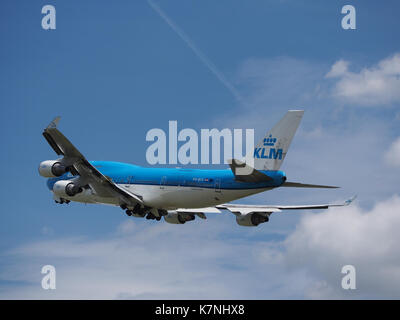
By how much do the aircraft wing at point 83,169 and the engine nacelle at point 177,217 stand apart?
17.5 ft

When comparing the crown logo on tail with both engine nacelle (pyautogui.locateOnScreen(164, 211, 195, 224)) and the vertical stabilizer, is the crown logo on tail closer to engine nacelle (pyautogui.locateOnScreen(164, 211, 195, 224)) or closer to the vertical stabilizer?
the vertical stabilizer

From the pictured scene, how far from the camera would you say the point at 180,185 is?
5572cm

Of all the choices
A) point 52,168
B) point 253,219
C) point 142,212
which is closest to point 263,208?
point 253,219

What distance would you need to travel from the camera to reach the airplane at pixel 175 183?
49938 millimetres

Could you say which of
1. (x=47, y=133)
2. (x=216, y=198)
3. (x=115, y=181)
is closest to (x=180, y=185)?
(x=216, y=198)

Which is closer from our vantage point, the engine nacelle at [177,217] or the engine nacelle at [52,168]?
the engine nacelle at [52,168]

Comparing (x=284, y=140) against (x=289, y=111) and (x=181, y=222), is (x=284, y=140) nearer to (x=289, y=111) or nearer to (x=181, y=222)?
(x=289, y=111)

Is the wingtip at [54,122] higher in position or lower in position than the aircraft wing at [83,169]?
higher

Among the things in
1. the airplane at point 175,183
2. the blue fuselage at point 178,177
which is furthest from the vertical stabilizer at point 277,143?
the blue fuselage at point 178,177

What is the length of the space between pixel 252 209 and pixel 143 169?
10.6 meters

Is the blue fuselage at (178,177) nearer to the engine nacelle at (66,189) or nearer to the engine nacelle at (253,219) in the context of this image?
the engine nacelle at (66,189)

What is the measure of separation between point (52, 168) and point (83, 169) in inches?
101

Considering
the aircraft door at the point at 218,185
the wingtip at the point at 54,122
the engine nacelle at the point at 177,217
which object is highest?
the wingtip at the point at 54,122

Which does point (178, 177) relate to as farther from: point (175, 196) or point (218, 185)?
point (218, 185)
